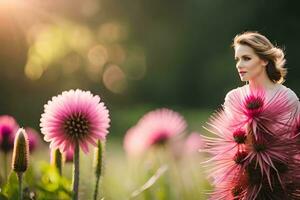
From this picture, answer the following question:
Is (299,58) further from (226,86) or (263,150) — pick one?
(263,150)

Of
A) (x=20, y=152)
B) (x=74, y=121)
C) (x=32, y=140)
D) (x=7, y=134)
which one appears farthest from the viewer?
(x=32, y=140)

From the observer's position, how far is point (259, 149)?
7.70 feet

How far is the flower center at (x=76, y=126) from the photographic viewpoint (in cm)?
237

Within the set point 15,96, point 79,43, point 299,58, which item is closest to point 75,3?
point 79,43

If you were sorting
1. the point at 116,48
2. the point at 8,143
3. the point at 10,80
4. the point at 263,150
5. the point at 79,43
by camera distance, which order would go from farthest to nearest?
the point at 116,48, the point at 79,43, the point at 10,80, the point at 8,143, the point at 263,150

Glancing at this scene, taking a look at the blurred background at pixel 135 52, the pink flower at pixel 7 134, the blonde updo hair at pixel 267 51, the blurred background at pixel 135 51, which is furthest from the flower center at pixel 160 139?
the blurred background at pixel 135 51

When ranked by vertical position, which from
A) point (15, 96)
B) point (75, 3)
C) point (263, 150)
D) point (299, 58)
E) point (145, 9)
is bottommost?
point (263, 150)

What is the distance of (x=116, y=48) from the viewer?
64.0ft

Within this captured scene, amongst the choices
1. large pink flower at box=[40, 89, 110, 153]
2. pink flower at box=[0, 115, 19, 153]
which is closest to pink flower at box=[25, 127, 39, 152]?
pink flower at box=[0, 115, 19, 153]

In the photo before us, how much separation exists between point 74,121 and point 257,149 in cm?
55

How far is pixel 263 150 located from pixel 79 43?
13917mm

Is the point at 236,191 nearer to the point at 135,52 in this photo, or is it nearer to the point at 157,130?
the point at 157,130

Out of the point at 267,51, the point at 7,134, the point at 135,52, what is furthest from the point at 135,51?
the point at 267,51

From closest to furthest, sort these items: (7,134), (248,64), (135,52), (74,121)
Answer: (74,121) → (248,64) → (7,134) → (135,52)
